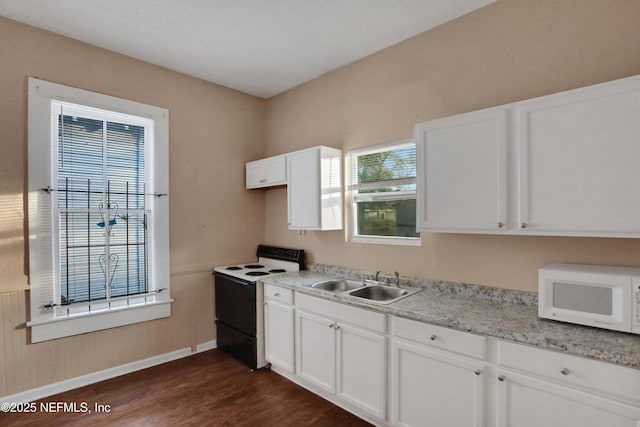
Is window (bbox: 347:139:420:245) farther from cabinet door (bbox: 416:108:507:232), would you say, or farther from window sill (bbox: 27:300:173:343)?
window sill (bbox: 27:300:173:343)

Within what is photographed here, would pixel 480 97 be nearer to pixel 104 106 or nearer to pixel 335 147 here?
pixel 335 147

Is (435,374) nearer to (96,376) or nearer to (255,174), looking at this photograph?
(255,174)

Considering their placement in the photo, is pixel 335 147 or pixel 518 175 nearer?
pixel 518 175

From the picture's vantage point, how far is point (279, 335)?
2.94 meters

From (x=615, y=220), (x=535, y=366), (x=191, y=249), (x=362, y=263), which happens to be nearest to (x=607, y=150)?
(x=615, y=220)

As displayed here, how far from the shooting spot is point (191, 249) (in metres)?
3.46

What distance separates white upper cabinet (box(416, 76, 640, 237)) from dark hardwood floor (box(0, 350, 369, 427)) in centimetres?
165

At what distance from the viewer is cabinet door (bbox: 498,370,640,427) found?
1.38m

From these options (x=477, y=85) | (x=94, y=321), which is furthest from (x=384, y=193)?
(x=94, y=321)

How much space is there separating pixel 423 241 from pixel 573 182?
3.67 feet

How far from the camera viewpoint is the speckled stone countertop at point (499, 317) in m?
1.43

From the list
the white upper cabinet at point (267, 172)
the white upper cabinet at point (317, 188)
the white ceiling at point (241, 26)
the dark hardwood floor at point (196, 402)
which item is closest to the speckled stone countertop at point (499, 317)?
the white upper cabinet at point (317, 188)

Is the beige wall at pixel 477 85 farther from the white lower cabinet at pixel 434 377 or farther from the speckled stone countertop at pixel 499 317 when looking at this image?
the white lower cabinet at pixel 434 377

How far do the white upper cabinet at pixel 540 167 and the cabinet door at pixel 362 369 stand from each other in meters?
0.87
